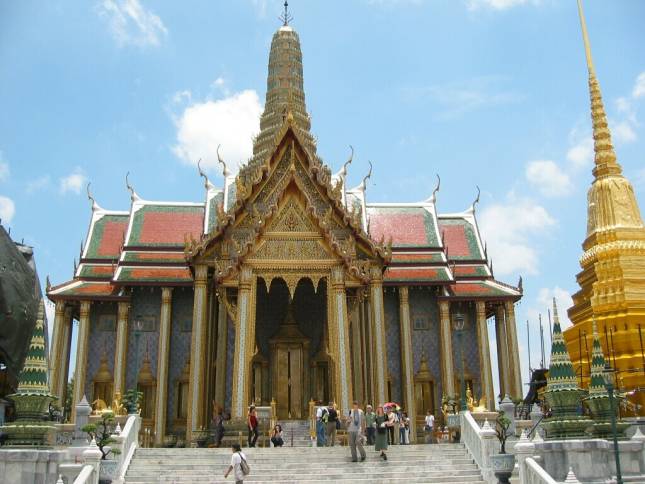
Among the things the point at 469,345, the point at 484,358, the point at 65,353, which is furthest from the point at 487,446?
the point at 65,353

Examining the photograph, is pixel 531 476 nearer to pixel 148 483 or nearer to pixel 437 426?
pixel 148 483

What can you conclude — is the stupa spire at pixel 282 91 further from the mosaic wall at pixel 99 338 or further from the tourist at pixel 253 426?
the tourist at pixel 253 426

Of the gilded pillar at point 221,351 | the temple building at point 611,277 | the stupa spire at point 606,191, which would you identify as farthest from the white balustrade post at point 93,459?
the stupa spire at point 606,191

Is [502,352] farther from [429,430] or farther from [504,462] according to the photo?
[504,462]

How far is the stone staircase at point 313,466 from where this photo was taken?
12.0 meters

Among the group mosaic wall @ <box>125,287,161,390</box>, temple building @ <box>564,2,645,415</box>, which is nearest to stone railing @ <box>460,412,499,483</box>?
temple building @ <box>564,2,645,415</box>

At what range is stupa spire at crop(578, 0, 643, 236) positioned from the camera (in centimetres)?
2845

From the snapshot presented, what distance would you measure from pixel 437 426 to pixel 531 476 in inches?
445

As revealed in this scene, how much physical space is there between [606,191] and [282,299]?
1423 cm

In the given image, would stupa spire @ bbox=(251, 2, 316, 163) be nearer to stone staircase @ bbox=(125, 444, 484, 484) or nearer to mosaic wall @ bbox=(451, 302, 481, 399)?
mosaic wall @ bbox=(451, 302, 481, 399)

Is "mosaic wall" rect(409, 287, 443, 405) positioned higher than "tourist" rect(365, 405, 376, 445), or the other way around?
"mosaic wall" rect(409, 287, 443, 405)

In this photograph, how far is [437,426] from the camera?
70.7 ft

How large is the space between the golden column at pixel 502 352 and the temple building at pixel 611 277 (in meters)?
2.70

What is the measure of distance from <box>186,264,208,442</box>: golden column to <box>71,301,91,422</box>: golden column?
4222mm
